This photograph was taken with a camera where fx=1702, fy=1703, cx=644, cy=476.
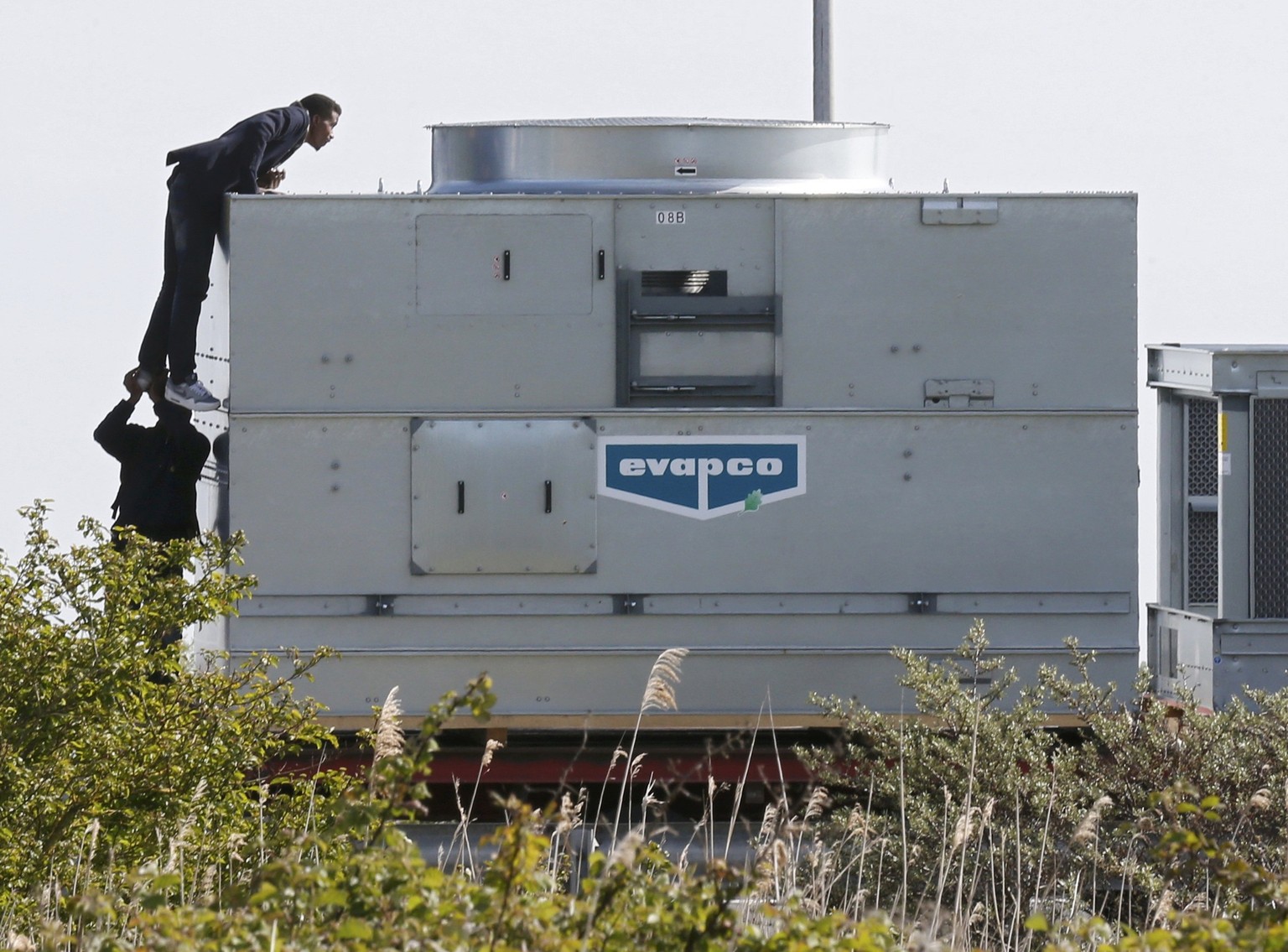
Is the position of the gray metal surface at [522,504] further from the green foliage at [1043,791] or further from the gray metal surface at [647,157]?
the green foliage at [1043,791]

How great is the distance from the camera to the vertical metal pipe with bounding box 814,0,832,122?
34.3 feet

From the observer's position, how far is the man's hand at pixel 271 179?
819cm

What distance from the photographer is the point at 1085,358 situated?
7676 millimetres

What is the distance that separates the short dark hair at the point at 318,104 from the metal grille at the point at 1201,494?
4469 millimetres

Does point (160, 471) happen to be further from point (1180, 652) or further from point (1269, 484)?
point (1269, 484)

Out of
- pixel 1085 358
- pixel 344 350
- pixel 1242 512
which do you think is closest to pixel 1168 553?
pixel 1242 512

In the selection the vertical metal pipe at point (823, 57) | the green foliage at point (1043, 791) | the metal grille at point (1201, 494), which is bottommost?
the green foliage at point (1043, 791)

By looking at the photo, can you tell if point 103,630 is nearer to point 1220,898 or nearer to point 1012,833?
point 1012,833

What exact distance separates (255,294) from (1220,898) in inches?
184

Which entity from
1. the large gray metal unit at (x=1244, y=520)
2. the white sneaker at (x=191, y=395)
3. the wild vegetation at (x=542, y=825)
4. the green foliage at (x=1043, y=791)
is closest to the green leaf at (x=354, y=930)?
the wild vegetation at (x=542, y=825)

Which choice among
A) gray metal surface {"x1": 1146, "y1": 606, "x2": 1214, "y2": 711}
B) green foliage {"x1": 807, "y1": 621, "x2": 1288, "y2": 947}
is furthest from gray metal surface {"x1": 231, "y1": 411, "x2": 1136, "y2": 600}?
green foliage {"x1": 807, "y1": 621, "x2": 1288, "y2": 947}

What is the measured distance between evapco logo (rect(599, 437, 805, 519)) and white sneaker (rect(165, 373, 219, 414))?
6.01 ft

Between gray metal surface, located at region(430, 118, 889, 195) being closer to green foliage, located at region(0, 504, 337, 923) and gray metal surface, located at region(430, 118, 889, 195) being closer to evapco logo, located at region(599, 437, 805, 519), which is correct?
evapco logo, located at region(599, 437, 805, 519)

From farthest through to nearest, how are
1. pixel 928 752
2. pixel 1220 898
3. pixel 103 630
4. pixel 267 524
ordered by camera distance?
1. pixel 267 524
2. pixel 928 752
3. pixel 1220 898
4. pixel 103 630
